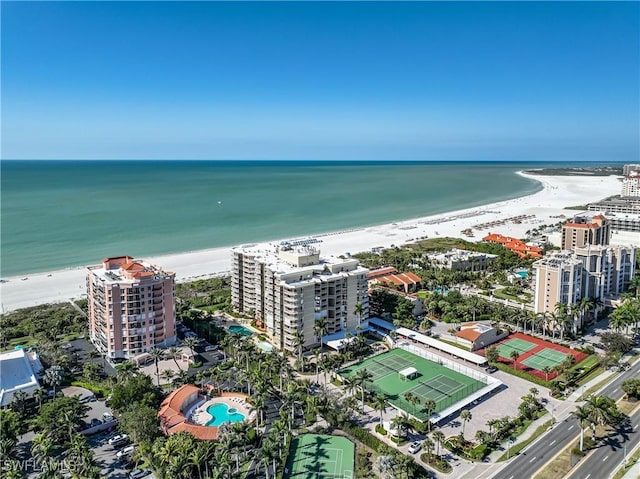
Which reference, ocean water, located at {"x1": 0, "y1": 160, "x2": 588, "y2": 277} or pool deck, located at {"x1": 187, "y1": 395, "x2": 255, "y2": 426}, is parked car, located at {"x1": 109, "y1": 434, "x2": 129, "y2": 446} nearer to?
pool deck, located at {"x1": 187, "y1": 395, "x2": 255, "y2": 426}

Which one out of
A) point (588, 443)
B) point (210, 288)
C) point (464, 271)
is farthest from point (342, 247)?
point (588, 443)

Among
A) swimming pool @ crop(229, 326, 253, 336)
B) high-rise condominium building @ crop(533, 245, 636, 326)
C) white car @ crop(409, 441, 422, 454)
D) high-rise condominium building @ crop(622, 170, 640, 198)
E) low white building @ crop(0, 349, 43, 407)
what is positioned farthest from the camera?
high-rise condominium building @ crop(622, 170, 640, 198)

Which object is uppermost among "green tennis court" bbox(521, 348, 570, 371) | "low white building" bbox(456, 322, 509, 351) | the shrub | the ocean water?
the ocean water

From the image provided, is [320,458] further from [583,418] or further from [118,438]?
[583,418]

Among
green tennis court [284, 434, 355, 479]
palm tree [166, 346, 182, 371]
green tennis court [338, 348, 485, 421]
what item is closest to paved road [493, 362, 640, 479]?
green tennis court [338, 348, 485, 421]

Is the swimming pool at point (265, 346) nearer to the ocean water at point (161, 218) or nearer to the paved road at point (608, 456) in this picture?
the paved road at point (608, 456)

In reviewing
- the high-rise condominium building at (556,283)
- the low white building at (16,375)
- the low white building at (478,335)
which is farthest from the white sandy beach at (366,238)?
the high-rise condominium building at (556,283)
